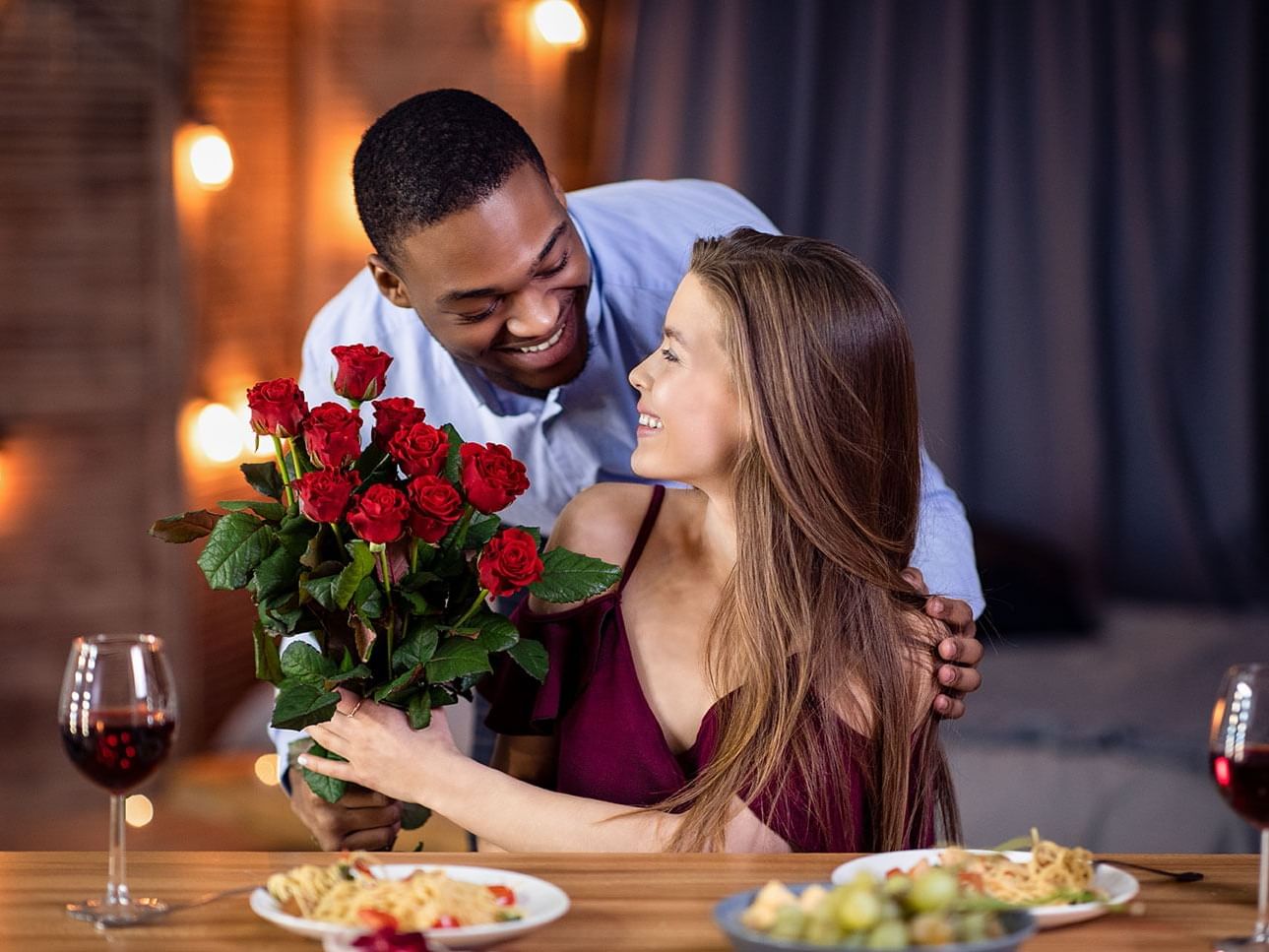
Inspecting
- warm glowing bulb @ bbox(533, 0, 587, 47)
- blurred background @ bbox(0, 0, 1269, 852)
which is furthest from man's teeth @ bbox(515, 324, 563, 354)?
warm glowing bulb @ bbox(533, 0, 587, 47)

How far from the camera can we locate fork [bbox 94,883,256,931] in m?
1.10

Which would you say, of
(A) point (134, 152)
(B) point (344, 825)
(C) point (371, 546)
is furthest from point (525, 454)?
(A) point (134, 152)

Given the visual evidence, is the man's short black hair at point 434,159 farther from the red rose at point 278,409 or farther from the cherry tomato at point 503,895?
the cherry tomato at point 503,895

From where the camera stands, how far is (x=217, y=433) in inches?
157

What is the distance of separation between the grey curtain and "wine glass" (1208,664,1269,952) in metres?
3.55

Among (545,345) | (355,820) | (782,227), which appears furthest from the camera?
(782,227)

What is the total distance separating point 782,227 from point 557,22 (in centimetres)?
95

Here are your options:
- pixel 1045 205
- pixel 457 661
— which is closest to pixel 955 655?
pixel 457 661

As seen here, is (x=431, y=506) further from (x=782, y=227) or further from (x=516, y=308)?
(x=782, y=227)

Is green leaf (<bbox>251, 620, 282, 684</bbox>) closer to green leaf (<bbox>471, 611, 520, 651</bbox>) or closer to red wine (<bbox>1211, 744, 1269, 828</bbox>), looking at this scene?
green leaf (<bbox>471, 611, 520, 651</bbox>)

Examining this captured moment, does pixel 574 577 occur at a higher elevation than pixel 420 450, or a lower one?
lower

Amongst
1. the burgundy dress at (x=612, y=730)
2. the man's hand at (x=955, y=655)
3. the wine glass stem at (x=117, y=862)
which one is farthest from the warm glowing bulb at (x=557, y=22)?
the wine glass stem at (x=117, y=862)

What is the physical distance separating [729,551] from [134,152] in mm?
2500

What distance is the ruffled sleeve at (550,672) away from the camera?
1.76 m
